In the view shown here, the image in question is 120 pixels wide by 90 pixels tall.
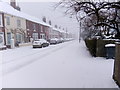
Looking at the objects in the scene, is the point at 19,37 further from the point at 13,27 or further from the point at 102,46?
the point at 102,46

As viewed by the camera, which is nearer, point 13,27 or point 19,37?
point 13,27

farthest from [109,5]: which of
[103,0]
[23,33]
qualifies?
[23,33]

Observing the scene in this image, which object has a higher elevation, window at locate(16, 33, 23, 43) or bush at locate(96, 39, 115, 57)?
window at locate(16, 33, 23, 43)

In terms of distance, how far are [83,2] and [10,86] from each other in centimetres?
965

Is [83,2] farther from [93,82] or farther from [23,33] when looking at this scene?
[23,33]

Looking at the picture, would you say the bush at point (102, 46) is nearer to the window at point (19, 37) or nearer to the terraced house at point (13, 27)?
the terraced house at point (13, 27)

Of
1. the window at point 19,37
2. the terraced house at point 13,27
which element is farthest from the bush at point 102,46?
the window at point 19,37

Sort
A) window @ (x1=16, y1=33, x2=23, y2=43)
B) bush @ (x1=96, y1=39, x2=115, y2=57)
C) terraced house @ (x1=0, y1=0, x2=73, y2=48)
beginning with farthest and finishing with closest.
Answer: window @ (x1=16, y1=33, x2=23, y2=43)
terraced house @ (x1=0, y1=0, x2=73, y2=48)
bush @ (x1=96, y1=39, x2=115, y2=57)

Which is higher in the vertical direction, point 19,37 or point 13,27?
point 13,27

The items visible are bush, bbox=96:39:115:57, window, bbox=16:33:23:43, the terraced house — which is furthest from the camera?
window, bbox=16:33:23:43

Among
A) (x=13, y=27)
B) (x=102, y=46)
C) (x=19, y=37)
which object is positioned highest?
(x=13, y=27)

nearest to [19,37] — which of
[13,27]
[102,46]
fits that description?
[13,27]

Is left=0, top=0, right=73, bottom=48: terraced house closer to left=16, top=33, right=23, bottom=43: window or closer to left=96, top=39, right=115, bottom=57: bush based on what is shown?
left=16, top=33, right=23, bottom=43: window

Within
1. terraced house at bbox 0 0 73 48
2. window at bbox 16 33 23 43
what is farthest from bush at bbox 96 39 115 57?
window at bbox 16 33 23 43
